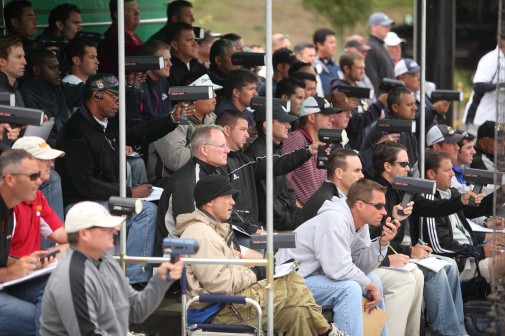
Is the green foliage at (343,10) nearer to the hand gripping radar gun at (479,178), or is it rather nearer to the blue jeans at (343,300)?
the hand gripping radar gun at (479,178)

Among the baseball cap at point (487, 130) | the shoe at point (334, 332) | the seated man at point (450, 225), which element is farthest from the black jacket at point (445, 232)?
the baseball cap at point (487, 130)

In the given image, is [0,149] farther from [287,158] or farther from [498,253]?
[498,253]

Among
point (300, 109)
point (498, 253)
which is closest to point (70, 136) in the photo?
point (300, 109)

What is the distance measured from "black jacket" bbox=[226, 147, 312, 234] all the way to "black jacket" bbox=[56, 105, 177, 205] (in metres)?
0.66

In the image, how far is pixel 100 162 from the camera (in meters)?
8.65

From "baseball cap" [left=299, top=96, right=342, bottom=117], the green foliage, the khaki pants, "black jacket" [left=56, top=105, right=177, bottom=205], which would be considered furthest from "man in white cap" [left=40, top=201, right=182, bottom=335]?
the green foliage

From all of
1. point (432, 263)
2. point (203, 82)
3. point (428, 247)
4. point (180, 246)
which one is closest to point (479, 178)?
point (428, 247)

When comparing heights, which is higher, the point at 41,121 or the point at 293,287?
the point at 41,121

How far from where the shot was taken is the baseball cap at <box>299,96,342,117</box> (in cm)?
1031

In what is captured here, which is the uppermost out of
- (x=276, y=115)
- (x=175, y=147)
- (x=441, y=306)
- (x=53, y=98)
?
(x=53, y=98)

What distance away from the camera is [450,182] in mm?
10133

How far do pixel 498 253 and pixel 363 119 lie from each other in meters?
3.59

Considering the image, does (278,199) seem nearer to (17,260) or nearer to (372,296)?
(372,296)

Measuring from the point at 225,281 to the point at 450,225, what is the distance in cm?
285
